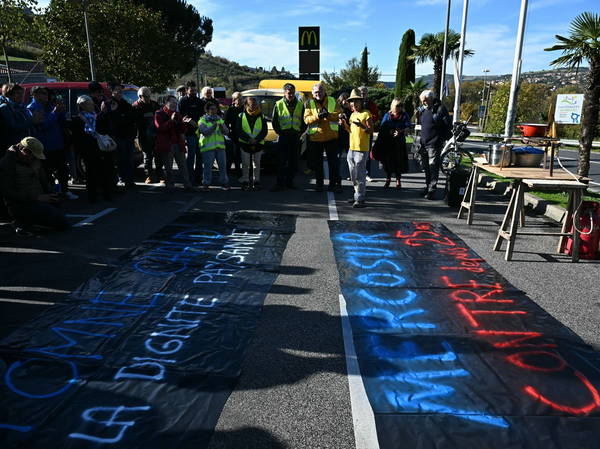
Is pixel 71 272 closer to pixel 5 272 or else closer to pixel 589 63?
pixel 5 272

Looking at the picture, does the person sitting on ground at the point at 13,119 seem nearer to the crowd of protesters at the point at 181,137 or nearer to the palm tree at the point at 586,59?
the crowd of protesters at the point at 181,137

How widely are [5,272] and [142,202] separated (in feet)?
11.9

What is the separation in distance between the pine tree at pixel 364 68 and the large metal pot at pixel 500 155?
45.5m

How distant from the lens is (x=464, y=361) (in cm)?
333

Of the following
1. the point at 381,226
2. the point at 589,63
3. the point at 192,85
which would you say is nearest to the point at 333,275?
the point at 381,226

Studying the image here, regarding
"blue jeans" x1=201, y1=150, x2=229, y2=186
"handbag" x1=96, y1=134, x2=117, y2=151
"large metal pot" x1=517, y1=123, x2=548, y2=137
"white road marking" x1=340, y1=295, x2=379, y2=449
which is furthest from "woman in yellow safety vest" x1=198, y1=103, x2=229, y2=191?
"white road marking" x1=340, y1=295, x2=379, y2=449

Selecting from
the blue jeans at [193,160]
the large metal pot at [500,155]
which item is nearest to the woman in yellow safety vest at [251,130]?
the blue jeans at [193,160]

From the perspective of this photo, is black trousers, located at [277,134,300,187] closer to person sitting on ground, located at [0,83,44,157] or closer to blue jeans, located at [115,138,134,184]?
blue jeans, located at [115,138,134,184]

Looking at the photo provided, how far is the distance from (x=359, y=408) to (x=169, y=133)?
24.2 feet

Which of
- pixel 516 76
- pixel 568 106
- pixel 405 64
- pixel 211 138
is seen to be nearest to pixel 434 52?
pixel 405 64

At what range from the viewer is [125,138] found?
359 inches

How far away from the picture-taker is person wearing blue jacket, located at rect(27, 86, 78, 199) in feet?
25.6

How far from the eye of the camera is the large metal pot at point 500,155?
20.5 ft

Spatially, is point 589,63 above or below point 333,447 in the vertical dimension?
above
